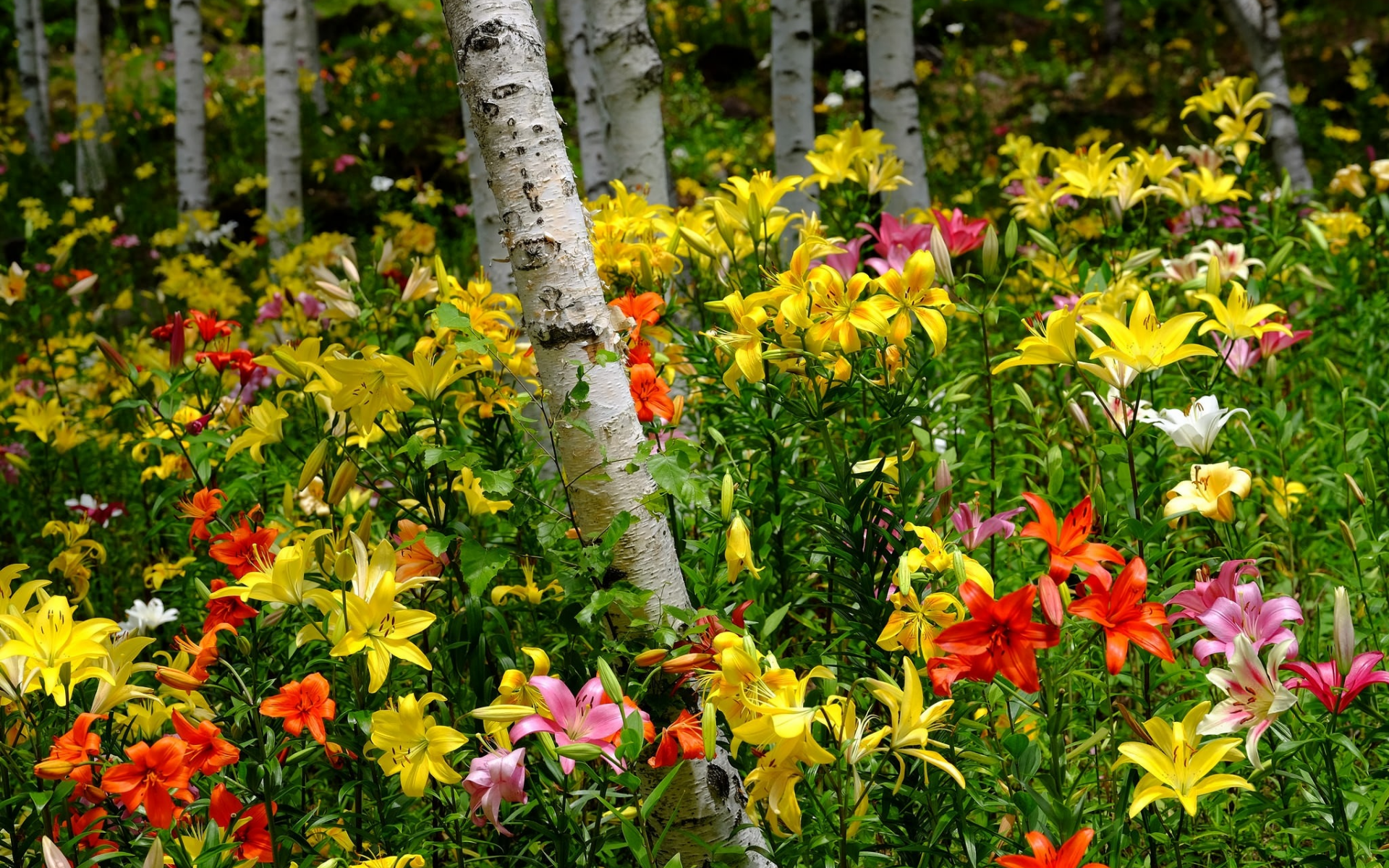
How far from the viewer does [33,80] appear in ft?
33.2

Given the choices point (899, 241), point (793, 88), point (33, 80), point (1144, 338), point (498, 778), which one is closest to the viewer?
point (498, 778)

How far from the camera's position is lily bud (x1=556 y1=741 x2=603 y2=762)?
1210 mm

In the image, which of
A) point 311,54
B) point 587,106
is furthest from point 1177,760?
point 311,54

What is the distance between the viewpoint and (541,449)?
1.72m

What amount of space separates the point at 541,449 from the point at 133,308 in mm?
6031

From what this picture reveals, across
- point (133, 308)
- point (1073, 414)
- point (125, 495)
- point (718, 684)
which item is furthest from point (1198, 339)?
→ point (133, 308)

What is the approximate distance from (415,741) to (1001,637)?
0.76m

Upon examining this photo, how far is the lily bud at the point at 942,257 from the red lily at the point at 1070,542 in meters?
0.74

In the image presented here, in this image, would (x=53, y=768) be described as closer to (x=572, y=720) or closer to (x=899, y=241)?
(x=572, y=720)

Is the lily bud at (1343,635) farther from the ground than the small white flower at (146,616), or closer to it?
farther from the ground

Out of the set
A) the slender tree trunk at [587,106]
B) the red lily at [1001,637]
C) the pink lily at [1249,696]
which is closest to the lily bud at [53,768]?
the red lily at [1001,637]

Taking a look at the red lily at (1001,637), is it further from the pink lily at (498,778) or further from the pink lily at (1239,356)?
the pink lily at (1239,356)

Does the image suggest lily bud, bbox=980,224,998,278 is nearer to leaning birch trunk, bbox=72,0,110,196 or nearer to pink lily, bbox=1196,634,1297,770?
pink lily, bbox=1196,634,1297,770

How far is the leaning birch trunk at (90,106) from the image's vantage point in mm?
9047
